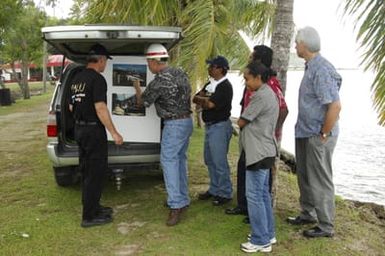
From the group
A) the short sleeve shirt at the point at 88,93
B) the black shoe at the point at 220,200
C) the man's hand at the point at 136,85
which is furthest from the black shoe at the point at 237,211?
the short sleeve shirt at the point at 88,93

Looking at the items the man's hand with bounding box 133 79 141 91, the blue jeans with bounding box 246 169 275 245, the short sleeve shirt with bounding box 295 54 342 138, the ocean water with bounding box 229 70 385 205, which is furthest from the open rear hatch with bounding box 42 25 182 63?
the ocean water with bounding box 229 70 385 205

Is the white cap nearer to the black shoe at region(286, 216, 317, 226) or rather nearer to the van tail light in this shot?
the van tail light

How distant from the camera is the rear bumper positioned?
5887 mm

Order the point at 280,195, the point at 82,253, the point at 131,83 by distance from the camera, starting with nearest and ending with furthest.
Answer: the point at 82,253 → the point at 131,83 → the point at 280,195

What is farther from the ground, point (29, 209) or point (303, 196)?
point (303, 196)

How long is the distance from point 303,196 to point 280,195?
145cm

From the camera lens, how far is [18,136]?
1287cm

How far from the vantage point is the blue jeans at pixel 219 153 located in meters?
5.85

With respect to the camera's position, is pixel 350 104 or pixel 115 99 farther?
pixel 350 104

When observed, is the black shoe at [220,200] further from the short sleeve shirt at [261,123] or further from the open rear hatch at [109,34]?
the open rear hatch at [109,34]

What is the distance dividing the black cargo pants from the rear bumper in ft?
1.70

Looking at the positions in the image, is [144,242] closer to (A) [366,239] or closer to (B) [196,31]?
(A) [366,239]

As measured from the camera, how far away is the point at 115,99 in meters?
6.11

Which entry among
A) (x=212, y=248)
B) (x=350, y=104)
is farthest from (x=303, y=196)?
(x=350, y=104)
